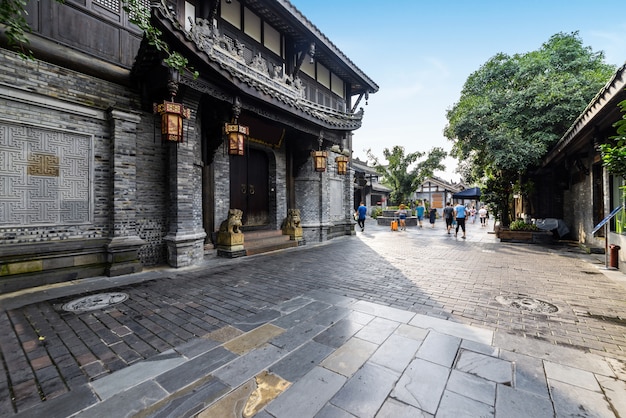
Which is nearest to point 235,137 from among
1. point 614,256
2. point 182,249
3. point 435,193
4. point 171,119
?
point 171,119

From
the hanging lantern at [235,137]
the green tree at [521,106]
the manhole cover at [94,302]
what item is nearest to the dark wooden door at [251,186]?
the hanging lantern at [235,137]

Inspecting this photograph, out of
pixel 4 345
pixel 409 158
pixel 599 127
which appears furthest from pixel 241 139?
pixel 409 158

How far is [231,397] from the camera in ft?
6.57

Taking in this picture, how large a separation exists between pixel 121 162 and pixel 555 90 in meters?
13.6

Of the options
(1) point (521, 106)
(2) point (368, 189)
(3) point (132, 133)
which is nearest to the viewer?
(3) point (132, 133)

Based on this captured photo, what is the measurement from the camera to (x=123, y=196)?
566cm

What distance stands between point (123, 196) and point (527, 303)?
291 inches

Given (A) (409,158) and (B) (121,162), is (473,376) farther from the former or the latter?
(A) (409,158)

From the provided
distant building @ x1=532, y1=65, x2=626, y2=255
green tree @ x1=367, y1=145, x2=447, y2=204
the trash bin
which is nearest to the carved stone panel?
distant building @ x1=532, y1=65, x2=626, y2=255

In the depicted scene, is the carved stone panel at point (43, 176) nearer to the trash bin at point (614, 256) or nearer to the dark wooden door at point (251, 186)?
the dark wooden door at point (251, 186)

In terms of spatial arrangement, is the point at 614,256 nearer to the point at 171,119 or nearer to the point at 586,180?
the point at 586,180

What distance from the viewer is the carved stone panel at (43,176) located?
4539 mm

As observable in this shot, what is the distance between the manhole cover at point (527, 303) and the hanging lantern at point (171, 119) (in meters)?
6.17

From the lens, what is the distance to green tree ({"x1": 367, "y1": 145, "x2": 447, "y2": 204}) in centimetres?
1975
